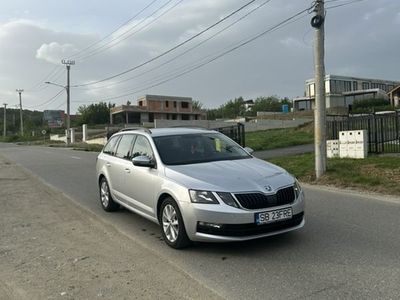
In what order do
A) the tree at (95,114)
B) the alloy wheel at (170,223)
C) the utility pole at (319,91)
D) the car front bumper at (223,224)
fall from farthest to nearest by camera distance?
the tree at (95,114), the utility pole at (319,91), the alloy wheel at (170,223), the car front bumper at (223,224)

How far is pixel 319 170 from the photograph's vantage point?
1303cm

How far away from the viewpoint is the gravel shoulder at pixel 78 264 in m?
4.84

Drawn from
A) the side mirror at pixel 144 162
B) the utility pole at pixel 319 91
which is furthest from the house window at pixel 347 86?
the side mirror at pixel 144 162

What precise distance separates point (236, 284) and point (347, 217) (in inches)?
143

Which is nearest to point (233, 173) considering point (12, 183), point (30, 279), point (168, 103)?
point (30, 279)

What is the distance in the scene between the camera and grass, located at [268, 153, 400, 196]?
11.2 metres

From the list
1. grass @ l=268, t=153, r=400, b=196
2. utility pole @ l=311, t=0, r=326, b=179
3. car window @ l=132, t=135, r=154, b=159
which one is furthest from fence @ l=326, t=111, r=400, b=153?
car window @ l=132, t=135, r=154, b=159

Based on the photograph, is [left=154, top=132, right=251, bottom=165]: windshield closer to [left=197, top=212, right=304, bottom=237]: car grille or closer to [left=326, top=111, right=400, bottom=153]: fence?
[left=197, top=212, right=304, bottom=237]: car grille

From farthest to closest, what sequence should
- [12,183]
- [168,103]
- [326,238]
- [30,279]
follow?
[168,103] < [12,183] < [326,238] < [30,279]

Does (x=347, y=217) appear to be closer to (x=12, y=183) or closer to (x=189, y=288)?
(x=189, y=288)

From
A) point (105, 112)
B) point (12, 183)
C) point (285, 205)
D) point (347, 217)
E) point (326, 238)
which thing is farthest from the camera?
point (105, 112)

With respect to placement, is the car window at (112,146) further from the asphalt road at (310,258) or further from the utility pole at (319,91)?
the utility pole at (319,91)

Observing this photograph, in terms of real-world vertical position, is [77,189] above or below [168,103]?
below

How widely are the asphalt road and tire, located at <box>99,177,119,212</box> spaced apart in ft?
0.80
